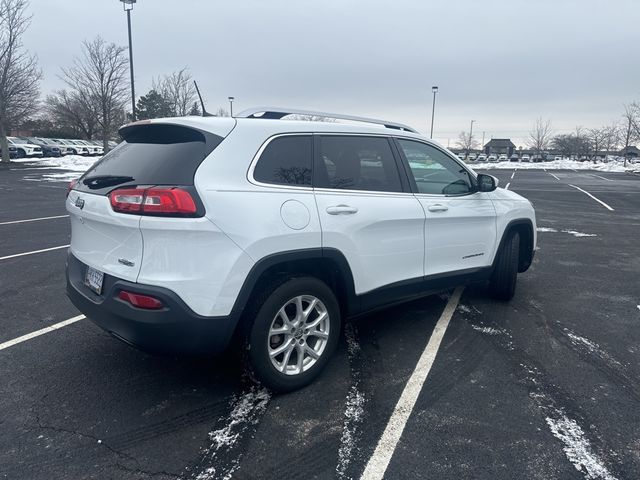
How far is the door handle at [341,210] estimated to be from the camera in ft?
10.5

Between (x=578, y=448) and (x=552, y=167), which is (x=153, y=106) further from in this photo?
(x=578, y=448)

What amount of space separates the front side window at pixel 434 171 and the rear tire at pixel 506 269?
32.9 inches

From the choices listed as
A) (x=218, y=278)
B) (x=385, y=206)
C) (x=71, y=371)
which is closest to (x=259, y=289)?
(x=218, y=278)

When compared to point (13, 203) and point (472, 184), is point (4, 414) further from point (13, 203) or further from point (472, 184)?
point (13, 203)

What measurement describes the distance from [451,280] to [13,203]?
12503 mm

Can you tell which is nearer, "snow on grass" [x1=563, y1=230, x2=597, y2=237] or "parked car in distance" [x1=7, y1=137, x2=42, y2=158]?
"snow on grass" [x1=563, y1=230, x2=597, y2=237]

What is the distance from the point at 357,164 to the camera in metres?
3.62

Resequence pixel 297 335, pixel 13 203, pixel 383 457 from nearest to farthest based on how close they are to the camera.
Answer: pixel 383 457 → pixel 297 335 → pixel 13 203

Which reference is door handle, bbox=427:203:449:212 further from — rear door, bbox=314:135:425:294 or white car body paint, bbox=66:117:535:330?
rear door, bbox=314:135:425:294

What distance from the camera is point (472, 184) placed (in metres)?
4.60

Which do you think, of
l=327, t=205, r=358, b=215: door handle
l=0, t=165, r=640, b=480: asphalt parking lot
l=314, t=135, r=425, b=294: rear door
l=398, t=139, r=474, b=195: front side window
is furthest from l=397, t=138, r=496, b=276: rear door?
l=327, t=205, r=358, b=215: door handle

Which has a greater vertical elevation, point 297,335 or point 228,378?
point 297,335

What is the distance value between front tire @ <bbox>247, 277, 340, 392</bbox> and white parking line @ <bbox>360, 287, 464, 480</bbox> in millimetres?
629

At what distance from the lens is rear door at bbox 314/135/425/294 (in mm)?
3271
